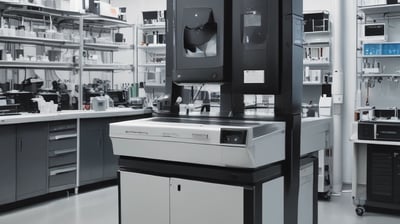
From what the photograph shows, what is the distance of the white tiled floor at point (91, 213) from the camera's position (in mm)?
4379

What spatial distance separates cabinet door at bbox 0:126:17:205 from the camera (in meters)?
4.51

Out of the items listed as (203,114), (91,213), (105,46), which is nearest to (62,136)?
(91,213)

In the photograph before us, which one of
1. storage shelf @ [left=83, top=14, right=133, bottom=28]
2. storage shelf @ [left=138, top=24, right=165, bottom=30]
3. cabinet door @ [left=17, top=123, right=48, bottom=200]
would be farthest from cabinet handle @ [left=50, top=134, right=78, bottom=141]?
storage shelf @ [left=138, top=24, right=165, bottom=30]

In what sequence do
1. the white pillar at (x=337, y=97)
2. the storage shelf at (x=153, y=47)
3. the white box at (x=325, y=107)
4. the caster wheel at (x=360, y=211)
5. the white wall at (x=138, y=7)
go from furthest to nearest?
the white wall at (x=138, y=7) → the storage shelf at (x=153, y=47) → the white pillar at (x=337, y=97) → the white box at (x=325, y=107) → the caster wheel at (x=360, y=211)

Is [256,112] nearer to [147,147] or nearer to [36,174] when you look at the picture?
[147,147]

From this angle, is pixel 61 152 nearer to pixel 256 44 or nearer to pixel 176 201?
pixel 176 201

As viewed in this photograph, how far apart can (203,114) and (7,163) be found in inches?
102

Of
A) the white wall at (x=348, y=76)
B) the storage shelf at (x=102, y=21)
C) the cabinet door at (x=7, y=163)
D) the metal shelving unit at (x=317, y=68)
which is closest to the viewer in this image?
the cabinet door at (x=7, y=163)

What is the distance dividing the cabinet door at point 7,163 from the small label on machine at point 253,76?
2.90 m

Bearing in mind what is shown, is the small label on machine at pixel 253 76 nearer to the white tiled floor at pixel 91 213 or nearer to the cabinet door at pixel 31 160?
the white tiled floor at pixel 91 213

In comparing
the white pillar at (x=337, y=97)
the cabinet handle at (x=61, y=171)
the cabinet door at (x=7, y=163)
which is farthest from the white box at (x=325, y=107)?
the cabinet door at (x=7, y=163)

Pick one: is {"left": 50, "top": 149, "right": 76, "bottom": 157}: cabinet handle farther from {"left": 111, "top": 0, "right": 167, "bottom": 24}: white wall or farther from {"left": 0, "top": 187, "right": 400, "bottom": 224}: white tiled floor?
{"left": 111, "top": 0, "right": 167, "bottom": 24}: white wall

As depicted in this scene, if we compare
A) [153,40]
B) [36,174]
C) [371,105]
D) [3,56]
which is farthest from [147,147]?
[153,40]

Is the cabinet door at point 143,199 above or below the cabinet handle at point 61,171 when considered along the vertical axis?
above
